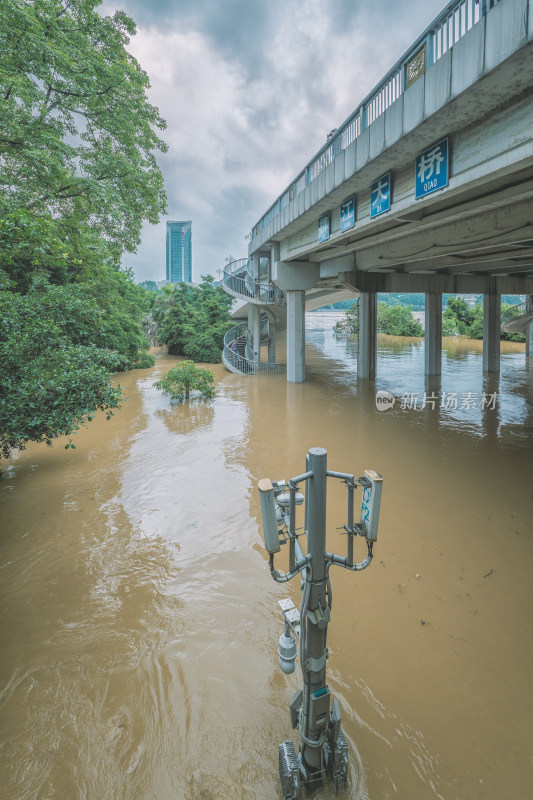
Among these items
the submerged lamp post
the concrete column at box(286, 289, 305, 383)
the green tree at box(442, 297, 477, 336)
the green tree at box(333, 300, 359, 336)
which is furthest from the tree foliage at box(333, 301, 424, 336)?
the submerged lamp post

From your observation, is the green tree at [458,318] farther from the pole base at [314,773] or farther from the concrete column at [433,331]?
the pole base at [314,773]

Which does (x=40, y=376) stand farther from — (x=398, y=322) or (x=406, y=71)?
(x=398, y=322)

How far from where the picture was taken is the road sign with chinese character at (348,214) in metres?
8.82

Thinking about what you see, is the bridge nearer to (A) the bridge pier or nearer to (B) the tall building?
(A) the bridge pier

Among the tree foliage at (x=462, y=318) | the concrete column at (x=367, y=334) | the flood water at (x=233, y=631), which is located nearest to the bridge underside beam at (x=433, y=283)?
the concrete column at (x=367, y=334)

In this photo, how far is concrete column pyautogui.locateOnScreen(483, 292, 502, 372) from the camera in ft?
57.4

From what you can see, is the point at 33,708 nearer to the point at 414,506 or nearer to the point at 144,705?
the point at 144,705

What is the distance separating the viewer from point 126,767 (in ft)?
8.07

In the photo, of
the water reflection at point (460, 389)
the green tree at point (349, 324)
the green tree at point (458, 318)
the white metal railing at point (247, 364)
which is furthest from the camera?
the green tree at point (349, 324)

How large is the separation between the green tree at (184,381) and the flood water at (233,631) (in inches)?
204

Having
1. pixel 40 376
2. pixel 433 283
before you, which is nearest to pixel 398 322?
pixel 433 283

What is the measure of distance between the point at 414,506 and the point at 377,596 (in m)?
2.07

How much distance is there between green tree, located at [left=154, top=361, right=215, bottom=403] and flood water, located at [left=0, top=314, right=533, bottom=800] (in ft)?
17.0

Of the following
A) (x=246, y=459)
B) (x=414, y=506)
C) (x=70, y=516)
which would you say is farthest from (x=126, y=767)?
(x=246, y=459)
